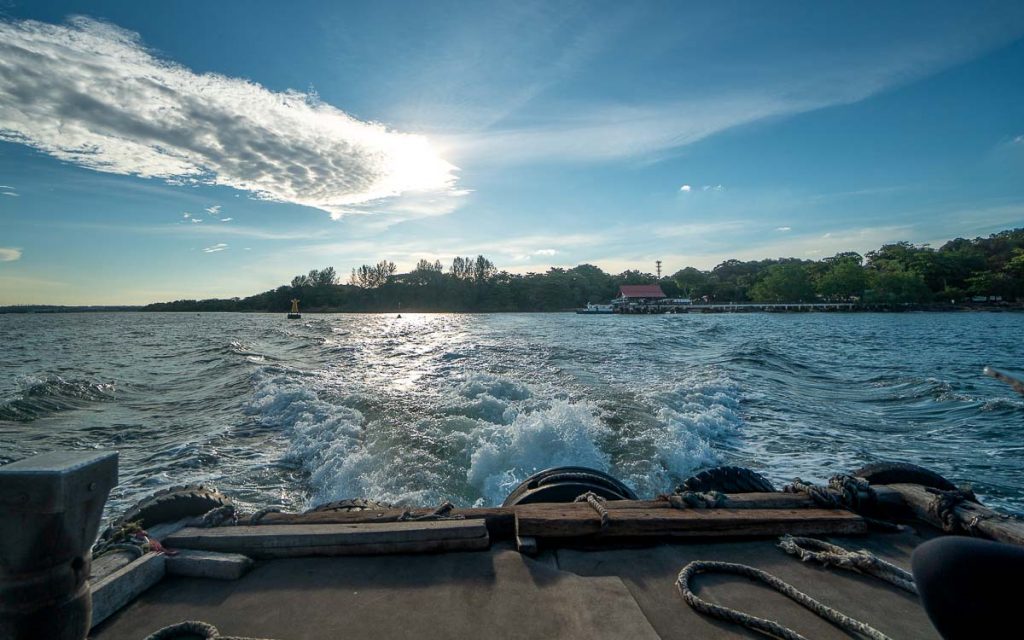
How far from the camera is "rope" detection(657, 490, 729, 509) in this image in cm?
315

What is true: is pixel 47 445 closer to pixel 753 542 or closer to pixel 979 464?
pixel 753 542

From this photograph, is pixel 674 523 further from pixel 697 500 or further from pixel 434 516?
pixel 434 516

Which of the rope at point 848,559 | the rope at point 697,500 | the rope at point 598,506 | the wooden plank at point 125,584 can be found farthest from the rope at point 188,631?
the rope at point 848,559

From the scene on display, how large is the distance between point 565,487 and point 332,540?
177 cm

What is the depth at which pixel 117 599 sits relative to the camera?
2.26 meters

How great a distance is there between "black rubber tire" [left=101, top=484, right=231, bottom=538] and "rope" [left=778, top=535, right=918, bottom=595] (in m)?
3.60

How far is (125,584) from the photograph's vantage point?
2.31m

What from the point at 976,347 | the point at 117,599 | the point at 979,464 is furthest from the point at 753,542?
the point at 976,347

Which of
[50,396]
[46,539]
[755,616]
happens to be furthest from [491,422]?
[50,396]

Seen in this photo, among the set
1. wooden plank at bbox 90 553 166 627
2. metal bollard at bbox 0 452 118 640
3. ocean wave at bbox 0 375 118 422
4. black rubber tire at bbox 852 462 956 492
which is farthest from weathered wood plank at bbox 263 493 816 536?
ocean wave at bbox 0 375 118 422

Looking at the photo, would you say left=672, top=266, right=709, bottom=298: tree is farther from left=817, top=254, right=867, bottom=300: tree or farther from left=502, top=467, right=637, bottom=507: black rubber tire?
left=502, top=467, right=637, bottom=507: black rubber tire

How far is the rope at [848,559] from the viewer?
97.1 inches

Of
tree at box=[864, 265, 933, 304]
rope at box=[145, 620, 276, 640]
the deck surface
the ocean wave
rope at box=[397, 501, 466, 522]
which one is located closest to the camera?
rope at box=[145, 620, 276, 640]

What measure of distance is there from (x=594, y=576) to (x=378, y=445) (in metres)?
5.28
